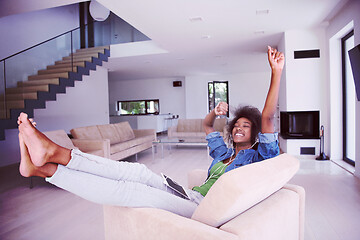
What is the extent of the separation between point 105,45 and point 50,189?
16.7ft

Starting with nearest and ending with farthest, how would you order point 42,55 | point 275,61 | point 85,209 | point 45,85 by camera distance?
point 275,61 < point 85,209 < point 45,85 < point 42,55

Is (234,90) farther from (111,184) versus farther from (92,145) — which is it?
(111,184)

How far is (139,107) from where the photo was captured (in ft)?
42.4

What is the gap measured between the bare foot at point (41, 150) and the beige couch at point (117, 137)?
10.3 ft

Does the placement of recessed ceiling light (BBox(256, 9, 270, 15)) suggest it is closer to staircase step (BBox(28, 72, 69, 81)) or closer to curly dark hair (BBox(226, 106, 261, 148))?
curly dark hair (BBox(226, 106, 261, 148))

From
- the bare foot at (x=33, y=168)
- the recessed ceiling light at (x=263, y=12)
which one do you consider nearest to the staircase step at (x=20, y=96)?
the bare foot at (x=33, y=168)

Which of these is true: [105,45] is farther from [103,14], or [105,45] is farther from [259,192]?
[259,192]

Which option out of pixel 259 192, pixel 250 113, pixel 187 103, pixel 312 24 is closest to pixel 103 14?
pixel 312 24

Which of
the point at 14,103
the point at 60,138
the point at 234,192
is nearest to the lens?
the point at 234,192

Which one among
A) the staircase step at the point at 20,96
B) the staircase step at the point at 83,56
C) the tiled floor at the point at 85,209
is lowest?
the tiled floor at the point at 85,209

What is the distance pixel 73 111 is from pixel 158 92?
5.45 metres

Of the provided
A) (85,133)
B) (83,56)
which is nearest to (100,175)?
(85,133)

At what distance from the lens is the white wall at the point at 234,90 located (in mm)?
11303

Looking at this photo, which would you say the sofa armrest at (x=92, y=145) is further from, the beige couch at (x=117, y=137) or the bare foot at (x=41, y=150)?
the bare foot at (x=41, y=150)
